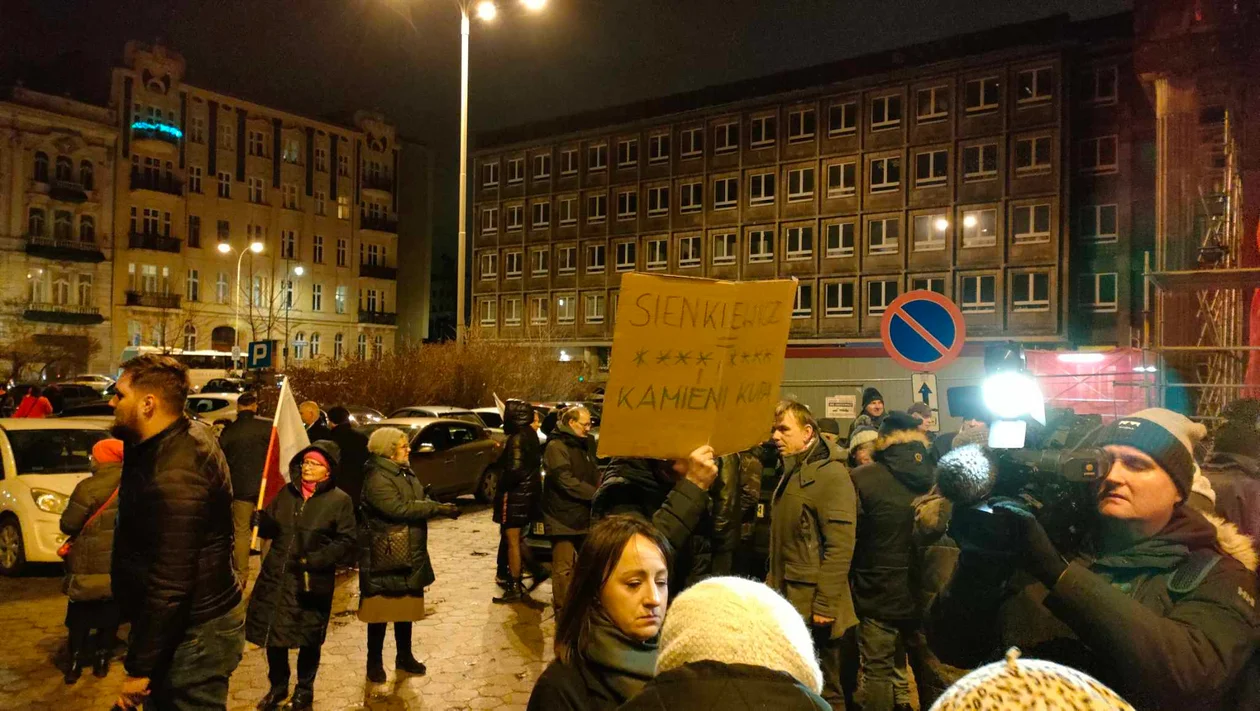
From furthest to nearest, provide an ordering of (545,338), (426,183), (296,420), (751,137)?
(426,183) → (751,137) → (545,338) → (296,420)

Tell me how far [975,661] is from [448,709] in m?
4.10

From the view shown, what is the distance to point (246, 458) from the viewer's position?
8984 mm

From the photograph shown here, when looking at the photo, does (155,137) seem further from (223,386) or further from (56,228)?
(223,386)

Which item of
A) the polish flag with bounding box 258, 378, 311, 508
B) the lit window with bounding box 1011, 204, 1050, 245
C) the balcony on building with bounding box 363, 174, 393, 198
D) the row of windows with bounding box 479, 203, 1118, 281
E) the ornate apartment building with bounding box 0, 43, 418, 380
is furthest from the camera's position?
the balcony on building with bounding box 363, 174, 393, 198

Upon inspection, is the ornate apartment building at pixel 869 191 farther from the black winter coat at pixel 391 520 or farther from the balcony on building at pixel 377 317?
the black winter coat at pixel 391 520

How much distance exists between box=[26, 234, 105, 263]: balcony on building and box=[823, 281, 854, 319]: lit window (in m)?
42.5

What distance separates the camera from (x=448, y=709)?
5.95m

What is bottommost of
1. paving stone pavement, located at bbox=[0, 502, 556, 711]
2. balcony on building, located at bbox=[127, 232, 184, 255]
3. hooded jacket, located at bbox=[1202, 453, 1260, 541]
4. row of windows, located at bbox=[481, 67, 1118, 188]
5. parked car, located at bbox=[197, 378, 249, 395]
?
paving stone pavement, located at bbox=[0, 502, 556, 711]

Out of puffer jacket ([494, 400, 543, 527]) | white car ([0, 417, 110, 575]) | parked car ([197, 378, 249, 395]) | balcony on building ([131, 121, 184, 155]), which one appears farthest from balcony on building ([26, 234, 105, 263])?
puffer jacket ([494, 400, 543, 527])

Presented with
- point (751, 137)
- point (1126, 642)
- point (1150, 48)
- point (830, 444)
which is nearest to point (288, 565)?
point (830, 444)

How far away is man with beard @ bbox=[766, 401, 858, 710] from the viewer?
5164 millimetres

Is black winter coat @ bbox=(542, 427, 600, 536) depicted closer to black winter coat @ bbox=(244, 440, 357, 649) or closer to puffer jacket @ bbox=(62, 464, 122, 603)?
black winter coat @ bbox=(244, 440, 357, 649)

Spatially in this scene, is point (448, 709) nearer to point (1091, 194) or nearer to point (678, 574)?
point (678, 574)

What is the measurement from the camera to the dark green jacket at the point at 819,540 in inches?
203
